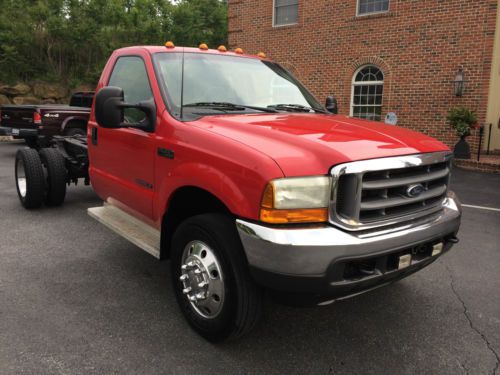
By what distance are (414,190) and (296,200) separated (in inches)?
33.2

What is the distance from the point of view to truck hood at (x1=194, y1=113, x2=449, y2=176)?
250 cm

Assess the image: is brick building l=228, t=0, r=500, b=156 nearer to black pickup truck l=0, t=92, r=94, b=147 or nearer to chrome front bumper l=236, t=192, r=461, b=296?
black pickup truck l=0, t=92, r=94, b=147

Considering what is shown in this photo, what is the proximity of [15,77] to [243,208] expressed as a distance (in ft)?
73.3

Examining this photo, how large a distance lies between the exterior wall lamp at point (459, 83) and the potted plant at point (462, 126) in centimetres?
71

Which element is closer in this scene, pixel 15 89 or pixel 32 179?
pixel 32 179

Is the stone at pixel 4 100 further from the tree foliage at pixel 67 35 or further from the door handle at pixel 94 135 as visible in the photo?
the door handle at pixel 94 135

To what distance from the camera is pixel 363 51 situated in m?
14.2

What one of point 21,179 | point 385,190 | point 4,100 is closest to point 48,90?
point 4,100

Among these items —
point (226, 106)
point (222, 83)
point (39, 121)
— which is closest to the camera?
point (226, 106)

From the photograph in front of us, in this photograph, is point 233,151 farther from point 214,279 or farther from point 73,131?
point 73,131

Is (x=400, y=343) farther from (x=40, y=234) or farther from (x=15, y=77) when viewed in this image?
(x=15, y=77)

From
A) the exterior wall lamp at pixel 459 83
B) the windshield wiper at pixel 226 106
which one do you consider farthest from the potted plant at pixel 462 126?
the windshield wiper at pixel 226 106

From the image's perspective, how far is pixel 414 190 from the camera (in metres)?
2.81

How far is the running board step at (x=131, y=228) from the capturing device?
350 centimetres
